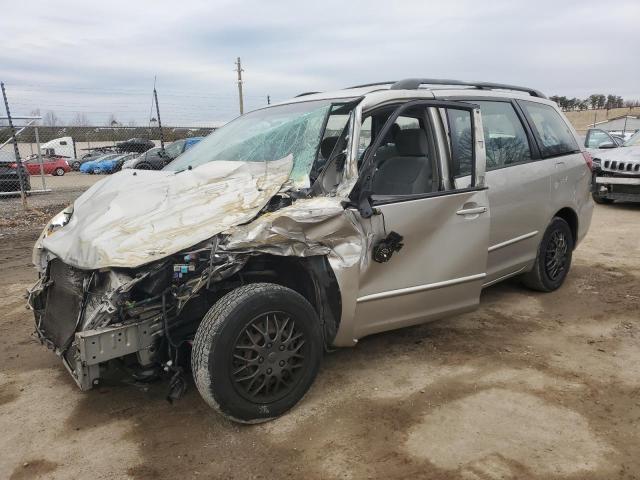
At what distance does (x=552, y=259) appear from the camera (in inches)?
205

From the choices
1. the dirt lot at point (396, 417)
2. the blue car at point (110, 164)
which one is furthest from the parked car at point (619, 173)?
the blue car at point (110, 164)

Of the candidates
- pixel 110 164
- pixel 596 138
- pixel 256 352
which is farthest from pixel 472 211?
pixel 110 164

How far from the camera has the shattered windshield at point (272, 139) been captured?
11.8ft

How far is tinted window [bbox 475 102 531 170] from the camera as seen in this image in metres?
4.33

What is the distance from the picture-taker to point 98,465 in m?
2.75

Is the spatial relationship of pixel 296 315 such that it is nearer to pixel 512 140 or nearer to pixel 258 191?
pixel 258 191

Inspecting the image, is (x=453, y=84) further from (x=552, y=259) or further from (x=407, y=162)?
(x=552, y=259)

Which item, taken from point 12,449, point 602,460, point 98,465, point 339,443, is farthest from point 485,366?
point 12,449

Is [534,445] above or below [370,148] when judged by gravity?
below

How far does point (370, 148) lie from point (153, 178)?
1.54 m

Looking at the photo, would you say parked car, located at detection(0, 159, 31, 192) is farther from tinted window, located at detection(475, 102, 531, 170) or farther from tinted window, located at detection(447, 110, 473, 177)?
tinted window, located at detection(447, 110, 473, 177)

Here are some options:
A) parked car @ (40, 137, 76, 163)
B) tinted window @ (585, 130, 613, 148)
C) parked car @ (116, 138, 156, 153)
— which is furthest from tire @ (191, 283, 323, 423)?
parked car @ (40, 137, 76, 163)

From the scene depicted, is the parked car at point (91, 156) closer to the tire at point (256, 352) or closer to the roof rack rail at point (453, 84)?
the roof rack rail at point (453, 84)

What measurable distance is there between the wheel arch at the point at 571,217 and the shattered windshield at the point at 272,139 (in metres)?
2.65
